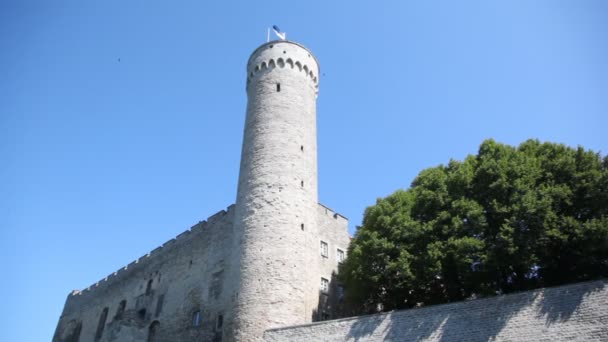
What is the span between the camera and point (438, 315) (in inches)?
617

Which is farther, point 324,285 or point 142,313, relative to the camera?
point 142,313

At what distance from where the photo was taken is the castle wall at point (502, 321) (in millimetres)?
13328

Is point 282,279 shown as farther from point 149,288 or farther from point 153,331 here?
point 149,288

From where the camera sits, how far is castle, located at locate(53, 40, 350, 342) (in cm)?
1983

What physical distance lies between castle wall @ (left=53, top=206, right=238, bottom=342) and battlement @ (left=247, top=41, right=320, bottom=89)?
7328 mm

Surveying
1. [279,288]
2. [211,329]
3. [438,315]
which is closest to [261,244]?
[279,288]

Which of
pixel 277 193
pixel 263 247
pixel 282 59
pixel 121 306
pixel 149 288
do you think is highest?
pixel 282 59

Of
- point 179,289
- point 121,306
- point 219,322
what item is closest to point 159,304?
point 179,289

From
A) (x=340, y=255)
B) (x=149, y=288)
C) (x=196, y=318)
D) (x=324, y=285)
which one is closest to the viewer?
(x=324, y=285)

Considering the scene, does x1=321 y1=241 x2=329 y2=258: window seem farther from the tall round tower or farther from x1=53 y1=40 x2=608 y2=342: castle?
the tall round tower

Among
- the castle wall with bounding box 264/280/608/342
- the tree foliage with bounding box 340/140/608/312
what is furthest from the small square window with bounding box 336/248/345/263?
the castle wall with bounding box 264/280/608/342

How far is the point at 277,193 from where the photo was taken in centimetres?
2170

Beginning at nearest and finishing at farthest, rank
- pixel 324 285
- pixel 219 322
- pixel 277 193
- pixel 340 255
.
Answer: pixel 277 193, pixel 219 322, pixel 324 285, pixel 340 255

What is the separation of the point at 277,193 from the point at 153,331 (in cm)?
1167
